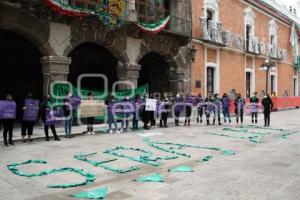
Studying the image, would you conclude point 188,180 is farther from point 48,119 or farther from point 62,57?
point 62,57

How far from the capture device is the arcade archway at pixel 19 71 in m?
17.2

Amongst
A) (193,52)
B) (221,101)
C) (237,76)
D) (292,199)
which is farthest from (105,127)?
(237,76)

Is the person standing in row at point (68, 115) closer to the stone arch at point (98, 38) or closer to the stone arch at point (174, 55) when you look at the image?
the stone arch at point (98, 38)

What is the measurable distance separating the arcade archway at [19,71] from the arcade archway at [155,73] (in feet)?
20.2

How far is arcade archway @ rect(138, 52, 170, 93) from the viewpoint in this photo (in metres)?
20.4

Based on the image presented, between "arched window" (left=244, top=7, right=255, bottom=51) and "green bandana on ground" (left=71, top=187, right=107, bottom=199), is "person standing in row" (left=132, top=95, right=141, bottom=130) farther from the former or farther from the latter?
"arched window" (left=244, top=7, right=255, bottom=51)

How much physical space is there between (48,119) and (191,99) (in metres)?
7.77

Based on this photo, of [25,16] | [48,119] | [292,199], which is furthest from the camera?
[25,16]

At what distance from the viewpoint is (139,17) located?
17406 mm

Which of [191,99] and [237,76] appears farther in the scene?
[237,76]

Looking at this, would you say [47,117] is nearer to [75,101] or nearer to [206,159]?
[75,101]

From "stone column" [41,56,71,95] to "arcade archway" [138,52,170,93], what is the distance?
24.5ft

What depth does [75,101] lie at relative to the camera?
41.0 feet

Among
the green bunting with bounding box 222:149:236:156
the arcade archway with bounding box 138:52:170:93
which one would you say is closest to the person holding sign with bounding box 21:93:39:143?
the green bunting with bounding box 222:149:236:156
